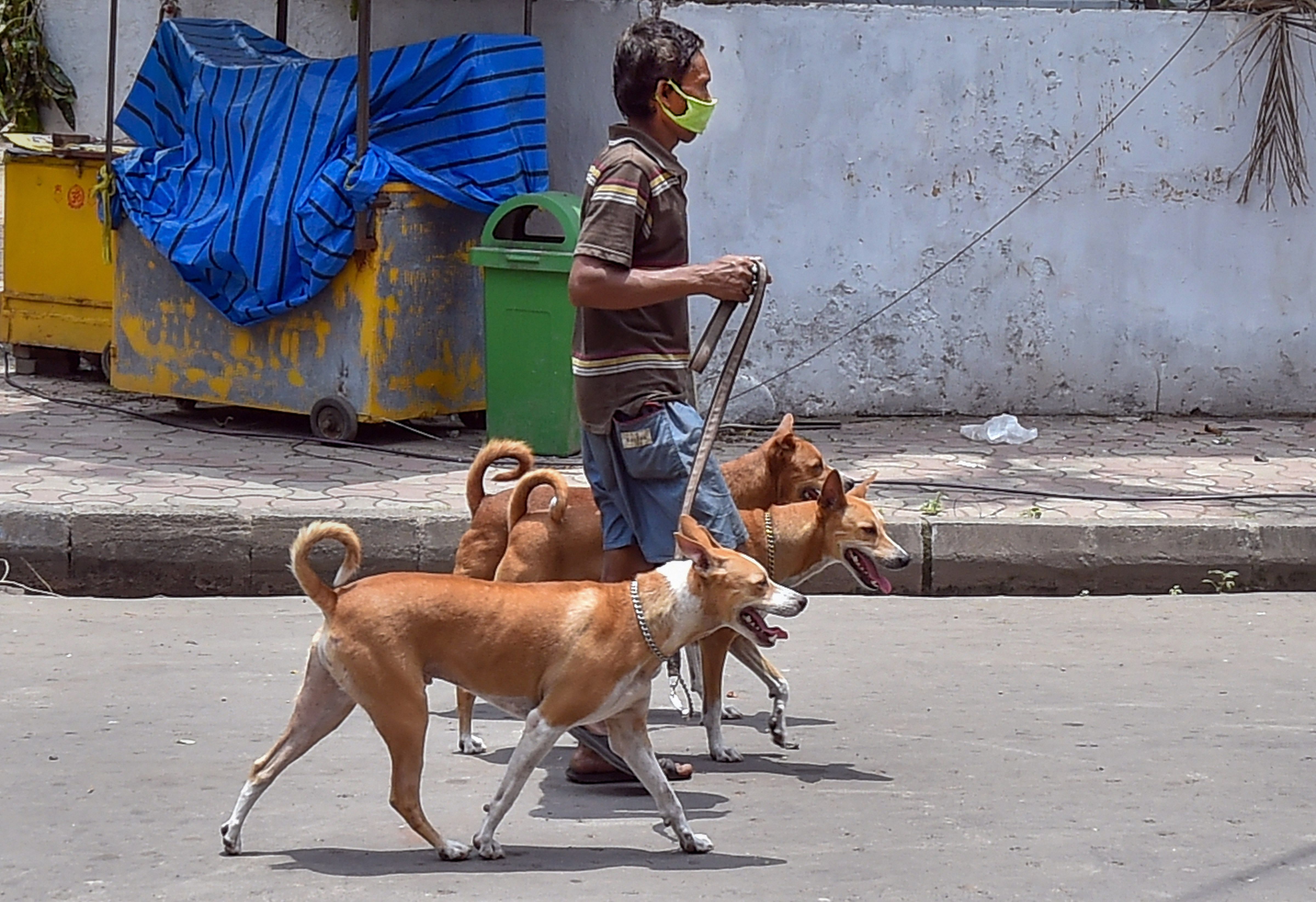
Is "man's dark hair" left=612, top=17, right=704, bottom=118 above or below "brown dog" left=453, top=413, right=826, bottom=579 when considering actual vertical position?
above

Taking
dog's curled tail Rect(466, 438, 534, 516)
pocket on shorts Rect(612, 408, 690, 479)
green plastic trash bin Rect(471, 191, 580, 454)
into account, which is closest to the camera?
pocket on shorts Rect(612, 408, 690, 479)

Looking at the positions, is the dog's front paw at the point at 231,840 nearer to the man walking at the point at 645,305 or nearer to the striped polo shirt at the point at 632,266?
the man walking at the point at 645,305

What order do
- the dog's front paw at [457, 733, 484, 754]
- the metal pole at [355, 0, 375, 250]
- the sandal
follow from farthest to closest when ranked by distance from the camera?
1. the metal pole at [355, 0, 375, 250]
2. the dog's front paw at [457, 733, 484, 754]
3. the sandal

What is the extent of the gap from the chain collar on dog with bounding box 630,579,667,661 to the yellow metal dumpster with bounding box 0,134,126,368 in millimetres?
6861

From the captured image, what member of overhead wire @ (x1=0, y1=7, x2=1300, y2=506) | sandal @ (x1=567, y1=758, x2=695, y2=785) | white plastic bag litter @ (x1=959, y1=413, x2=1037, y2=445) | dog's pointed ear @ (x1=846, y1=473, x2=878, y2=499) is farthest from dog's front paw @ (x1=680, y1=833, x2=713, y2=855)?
white plastic bag litter @ (x1=959, y1=413, x2=1037, y2=445)

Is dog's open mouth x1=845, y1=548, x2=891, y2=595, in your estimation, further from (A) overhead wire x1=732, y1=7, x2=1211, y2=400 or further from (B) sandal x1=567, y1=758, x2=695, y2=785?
(A) overhead wire x1=732, y1=7, x2=1211, y2=400

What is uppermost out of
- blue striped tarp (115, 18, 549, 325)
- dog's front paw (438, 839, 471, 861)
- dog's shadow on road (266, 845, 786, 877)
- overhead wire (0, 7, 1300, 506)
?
blue striped tarp (115, 18, 549, 325)

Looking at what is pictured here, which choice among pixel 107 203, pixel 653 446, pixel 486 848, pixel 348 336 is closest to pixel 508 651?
pixel 486 848

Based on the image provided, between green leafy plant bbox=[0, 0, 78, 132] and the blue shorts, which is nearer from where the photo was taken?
the blue shorts

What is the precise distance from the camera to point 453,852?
14.5ft

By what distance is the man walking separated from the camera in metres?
4.61

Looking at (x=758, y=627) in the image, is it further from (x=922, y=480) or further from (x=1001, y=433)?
(x=1001, y=433)

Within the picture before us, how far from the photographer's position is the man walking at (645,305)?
181 inches

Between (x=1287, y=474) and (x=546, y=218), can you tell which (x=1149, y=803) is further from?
(x=546, y=218)
